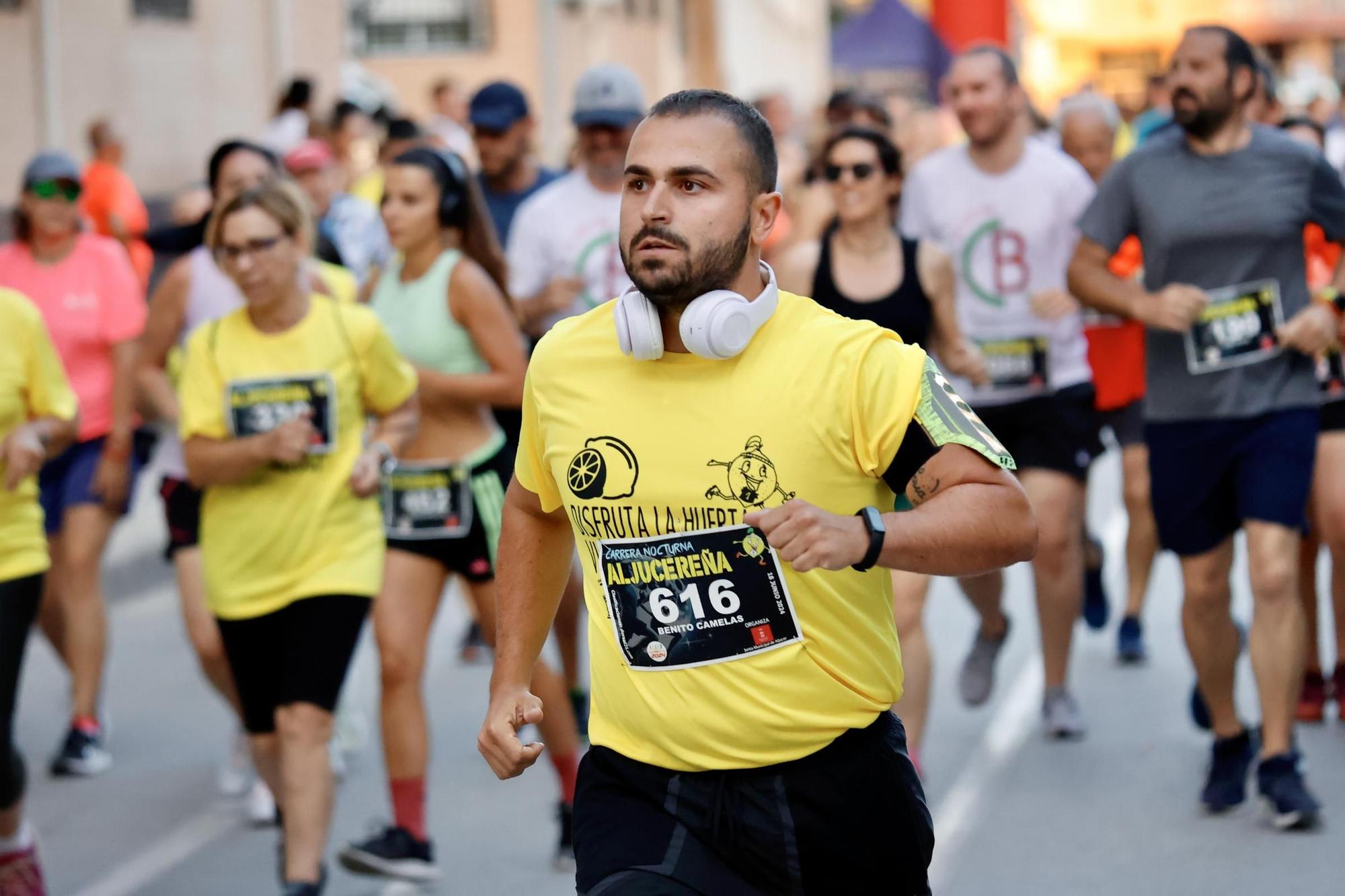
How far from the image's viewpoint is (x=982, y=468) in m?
3.23

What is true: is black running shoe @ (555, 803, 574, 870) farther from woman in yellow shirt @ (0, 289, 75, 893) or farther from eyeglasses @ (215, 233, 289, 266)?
eyeglasses @ (215, 233, 289, 266)

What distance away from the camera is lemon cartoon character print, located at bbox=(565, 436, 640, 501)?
345 centimetres

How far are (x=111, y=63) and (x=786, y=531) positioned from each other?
1599 centimetres

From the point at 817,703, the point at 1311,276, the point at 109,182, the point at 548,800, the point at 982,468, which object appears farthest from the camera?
the point at 109,182

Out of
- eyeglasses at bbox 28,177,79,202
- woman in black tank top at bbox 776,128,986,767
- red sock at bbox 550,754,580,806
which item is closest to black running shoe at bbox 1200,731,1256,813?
woman in black tank top at bbox 776,128,986,767

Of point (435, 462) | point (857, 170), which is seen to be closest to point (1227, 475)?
point (857, 170)

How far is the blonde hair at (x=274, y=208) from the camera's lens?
19.3 feet

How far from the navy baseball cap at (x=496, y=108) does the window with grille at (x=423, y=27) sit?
20.6m

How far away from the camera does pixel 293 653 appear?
566 cm

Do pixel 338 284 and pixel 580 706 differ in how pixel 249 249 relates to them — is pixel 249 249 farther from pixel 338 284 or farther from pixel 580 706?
pixel 580 706

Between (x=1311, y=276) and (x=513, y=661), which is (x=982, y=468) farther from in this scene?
(x=1311, y=276)

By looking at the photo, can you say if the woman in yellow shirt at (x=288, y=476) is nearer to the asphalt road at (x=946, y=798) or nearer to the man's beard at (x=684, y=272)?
the asphalt road at (x=946, y=798)

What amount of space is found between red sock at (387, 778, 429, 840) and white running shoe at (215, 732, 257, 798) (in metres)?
1.52

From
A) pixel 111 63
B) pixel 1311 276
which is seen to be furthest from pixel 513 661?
pixel 111 63
